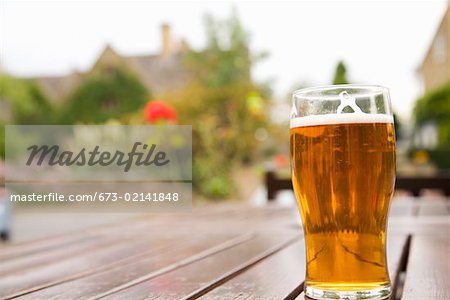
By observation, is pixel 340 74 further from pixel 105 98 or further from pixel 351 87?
pixel 105 98

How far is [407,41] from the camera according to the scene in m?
13.9

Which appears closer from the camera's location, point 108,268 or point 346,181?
point 346,181

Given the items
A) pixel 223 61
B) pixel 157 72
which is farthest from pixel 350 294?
pixel 157 72

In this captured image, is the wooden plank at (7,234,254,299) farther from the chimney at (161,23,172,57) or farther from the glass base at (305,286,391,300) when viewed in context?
the chimney at (161,23,172,57)

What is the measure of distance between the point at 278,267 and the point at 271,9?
46.3 feet

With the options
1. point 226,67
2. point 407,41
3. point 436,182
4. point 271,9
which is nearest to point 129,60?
point 226,67

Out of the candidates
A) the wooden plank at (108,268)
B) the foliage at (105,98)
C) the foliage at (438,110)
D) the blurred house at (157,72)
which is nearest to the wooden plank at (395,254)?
the wooden plank at (108,268)

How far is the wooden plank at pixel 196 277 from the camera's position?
630 millimetres

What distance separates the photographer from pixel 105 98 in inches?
704

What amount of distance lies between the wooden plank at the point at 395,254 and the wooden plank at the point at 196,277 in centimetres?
12

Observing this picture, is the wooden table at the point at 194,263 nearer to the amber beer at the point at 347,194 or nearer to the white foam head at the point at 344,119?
the amber beer at the point at 347,194

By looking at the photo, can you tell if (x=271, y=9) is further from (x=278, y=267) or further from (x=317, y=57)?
(x=278, y=267)

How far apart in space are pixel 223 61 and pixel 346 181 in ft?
57.2

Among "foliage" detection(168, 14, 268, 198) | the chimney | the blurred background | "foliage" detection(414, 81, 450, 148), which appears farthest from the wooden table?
the chimney
